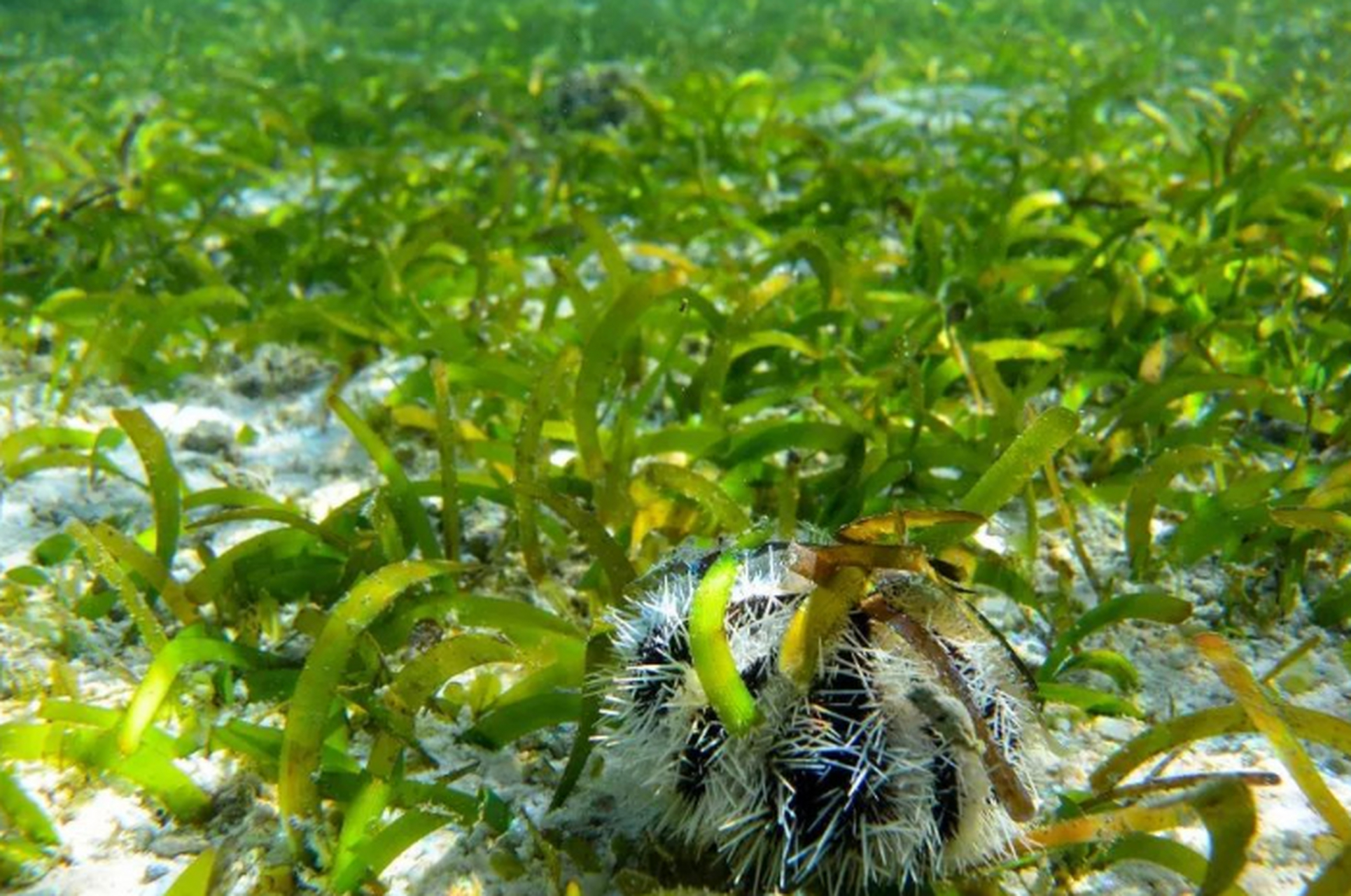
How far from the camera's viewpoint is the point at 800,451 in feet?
10.0

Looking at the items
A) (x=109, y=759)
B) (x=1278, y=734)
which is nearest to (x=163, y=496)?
(x=109, y=759)

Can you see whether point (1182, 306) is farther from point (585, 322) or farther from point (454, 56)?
point (454, 56)

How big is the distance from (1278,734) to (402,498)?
2.08 metres

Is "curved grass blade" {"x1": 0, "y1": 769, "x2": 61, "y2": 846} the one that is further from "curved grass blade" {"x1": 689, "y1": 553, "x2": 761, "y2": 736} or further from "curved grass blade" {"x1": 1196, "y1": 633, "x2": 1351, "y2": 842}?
"curved grass blade" {"x1": 1196, "y1": 633, "x2": 1351, "y2": 842}

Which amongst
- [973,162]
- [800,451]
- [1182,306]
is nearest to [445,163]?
[973,162]

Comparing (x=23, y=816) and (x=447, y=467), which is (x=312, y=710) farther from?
(x=447, y=467)

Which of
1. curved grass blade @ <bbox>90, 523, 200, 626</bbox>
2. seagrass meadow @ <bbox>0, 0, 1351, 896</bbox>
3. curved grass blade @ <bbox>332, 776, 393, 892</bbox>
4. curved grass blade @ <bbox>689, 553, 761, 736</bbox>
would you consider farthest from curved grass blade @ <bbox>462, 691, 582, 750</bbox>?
curved grass blade @ <bbox>90, 523, 200, 626</bbox>

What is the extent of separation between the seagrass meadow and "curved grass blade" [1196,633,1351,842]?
1cm

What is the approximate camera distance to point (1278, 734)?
Result: 1.49 meters

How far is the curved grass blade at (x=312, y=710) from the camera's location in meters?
1.77

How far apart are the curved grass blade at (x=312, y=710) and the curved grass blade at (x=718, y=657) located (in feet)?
2.46

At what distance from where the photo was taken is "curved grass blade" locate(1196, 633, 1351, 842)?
149cm

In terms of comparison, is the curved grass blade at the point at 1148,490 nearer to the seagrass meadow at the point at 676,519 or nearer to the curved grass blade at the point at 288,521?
the seagrass meadow at the point at 676,519

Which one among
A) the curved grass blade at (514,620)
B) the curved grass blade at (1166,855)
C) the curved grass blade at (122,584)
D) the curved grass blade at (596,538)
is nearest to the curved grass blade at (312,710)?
the curved grass blade at (514,620)
